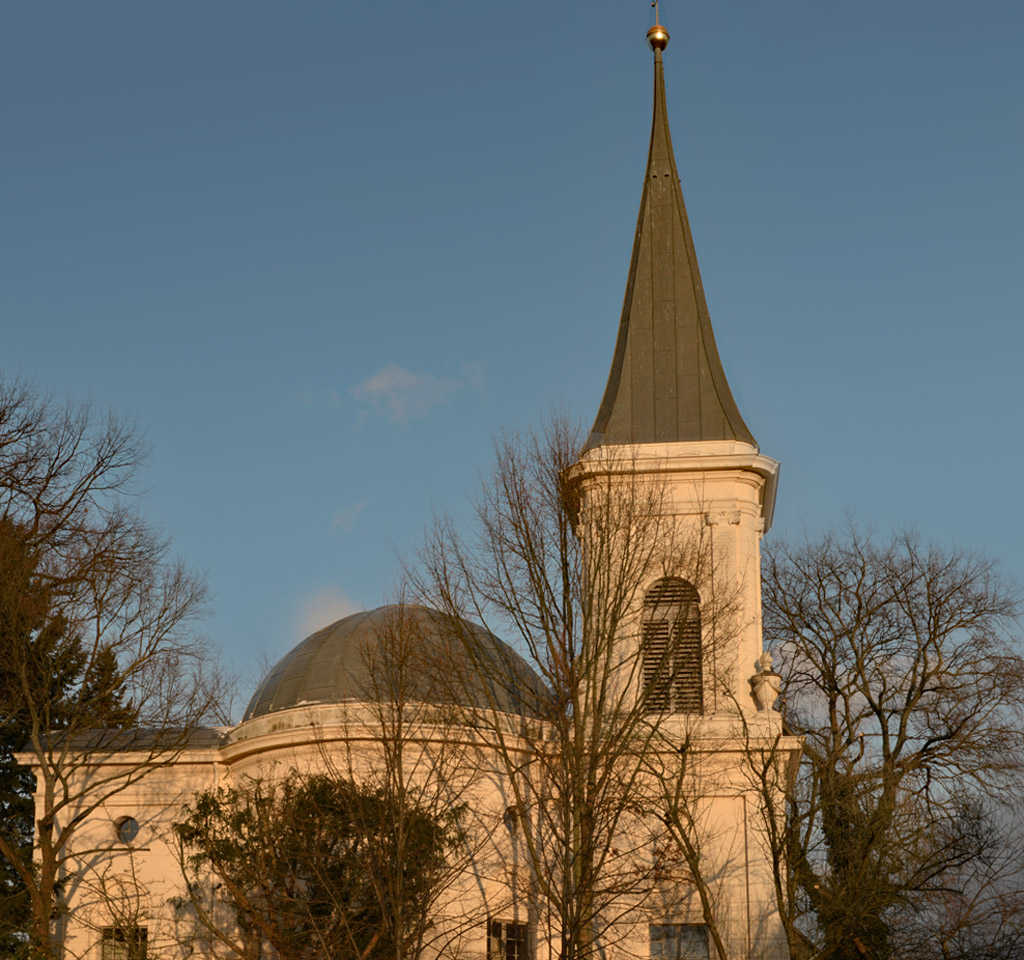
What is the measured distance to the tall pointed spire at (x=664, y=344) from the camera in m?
29.4

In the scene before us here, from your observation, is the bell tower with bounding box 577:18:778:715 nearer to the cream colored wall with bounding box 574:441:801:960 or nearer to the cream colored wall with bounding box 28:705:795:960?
the cream colored wall with bounding box 574:441:801:960

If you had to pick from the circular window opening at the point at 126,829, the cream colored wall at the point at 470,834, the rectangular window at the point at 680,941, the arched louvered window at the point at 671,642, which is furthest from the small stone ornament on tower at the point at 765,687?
the circular window opening at the point at 126,829

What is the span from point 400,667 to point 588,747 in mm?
3108

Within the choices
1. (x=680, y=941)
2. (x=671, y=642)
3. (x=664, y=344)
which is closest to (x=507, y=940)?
(x=680, y=941)

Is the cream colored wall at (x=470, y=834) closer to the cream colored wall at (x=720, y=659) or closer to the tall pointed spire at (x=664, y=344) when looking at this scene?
the cream colored wall at (x=720, y=659)

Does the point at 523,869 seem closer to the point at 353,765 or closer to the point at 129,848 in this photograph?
the point at 353,765

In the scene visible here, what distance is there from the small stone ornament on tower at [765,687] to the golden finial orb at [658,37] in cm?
1528

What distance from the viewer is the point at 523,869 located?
25172mm

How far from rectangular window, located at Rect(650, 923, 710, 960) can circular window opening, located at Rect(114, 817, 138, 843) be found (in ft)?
32.8

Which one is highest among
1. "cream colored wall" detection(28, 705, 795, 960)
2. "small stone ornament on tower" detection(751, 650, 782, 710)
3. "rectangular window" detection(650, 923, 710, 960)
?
A: "small stone ornament on tower" detection(751, 650, 782, 710)

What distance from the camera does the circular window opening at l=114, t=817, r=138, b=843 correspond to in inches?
1096

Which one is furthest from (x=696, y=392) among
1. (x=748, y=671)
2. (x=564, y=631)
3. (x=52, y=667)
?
(x=52, y=667)

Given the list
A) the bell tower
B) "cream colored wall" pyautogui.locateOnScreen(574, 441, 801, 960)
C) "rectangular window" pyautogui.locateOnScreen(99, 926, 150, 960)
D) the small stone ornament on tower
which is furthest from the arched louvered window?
"rectangular window" pyautogui.locateOnScreen(99, 926, 150, 960)

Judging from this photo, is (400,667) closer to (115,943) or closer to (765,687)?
(765,687)
